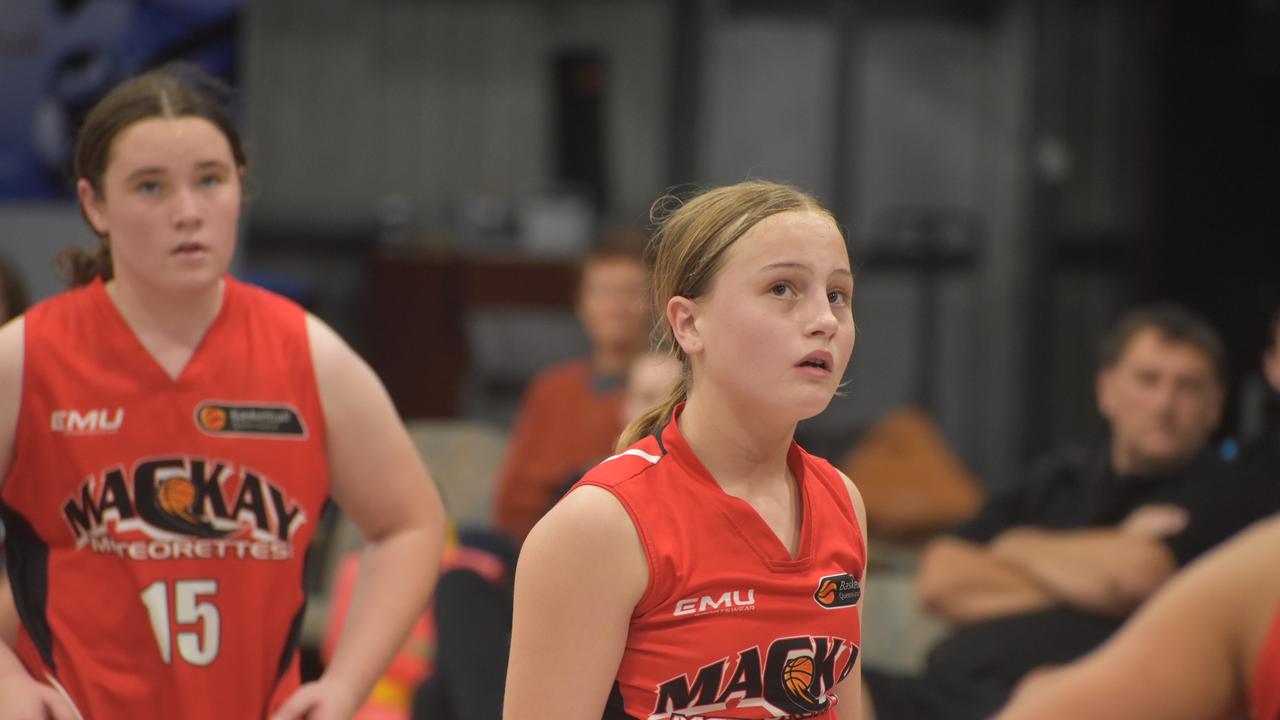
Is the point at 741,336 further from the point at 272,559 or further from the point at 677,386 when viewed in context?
the point at 272,559

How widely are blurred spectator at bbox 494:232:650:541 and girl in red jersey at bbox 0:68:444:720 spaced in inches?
92.9

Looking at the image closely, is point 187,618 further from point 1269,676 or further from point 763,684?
point 1269,676

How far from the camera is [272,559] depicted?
1835 millimetres

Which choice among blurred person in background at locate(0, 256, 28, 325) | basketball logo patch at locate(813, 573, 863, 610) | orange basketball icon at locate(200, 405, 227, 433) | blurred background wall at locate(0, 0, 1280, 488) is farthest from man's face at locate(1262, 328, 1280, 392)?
blurred background wall at locate(0, 0, 1280, 488)

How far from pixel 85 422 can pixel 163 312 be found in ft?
0.54

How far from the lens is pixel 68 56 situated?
371cm

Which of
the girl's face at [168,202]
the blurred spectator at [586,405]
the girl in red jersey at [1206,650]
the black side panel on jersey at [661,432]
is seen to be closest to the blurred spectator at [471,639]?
the blurred spectator at [586,405]

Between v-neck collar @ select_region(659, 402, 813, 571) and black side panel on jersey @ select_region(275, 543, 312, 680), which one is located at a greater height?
v-neck collar @ select_region(659, 402, 813, 571)

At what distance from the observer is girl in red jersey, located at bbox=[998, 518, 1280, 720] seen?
107 cm

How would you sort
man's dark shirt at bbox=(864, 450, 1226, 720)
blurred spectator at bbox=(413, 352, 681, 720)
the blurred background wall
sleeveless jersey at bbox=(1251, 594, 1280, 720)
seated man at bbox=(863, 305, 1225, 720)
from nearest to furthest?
1. sleeveless jersey at bbox=(1251, 594, 1280, 720)
2. blurred spectator at bbox=(413, 352, 681, 720)
3. man's dark shirt at bbox=(864, 450, 1226, 720)
4. seated man at bbox=(863, 305, 1225, 720)
5. the blurred background wall

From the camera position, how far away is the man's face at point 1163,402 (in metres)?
3.67

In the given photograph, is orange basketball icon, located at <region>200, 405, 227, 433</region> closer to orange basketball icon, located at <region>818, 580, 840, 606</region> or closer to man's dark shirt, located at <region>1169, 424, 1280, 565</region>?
orange basketball icon, located at <region>818, 580, 840, 606</region>

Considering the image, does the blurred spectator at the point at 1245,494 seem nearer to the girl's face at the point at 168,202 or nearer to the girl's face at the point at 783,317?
the girl's face at the point at 783,317

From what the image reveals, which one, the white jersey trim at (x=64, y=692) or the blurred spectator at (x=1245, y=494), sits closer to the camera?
the white jersey trim at (x=64, y=692)
